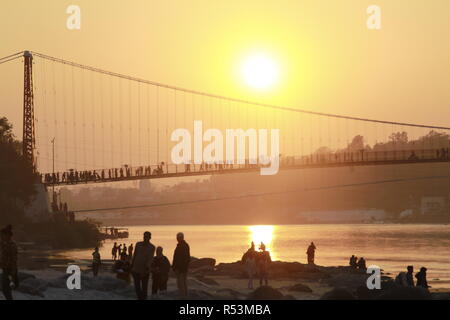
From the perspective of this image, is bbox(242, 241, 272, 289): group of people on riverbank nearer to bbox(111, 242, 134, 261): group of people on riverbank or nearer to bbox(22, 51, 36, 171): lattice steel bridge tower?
bbox(111, 242, 134, 261): group of people on riverbank

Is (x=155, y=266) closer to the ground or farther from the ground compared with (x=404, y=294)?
farther from the ground

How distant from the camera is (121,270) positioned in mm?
35219

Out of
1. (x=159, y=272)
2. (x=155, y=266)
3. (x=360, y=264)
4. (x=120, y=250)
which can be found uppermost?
(x=155, y=266)

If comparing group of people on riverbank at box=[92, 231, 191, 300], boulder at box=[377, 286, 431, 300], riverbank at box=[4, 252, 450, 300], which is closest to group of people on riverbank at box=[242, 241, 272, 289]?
riverbank at box=[4, 252, 450, 300]

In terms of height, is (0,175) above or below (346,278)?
above

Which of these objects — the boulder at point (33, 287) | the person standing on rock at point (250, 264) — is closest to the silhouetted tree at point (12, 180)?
the person standing on rock at point (250, 264)

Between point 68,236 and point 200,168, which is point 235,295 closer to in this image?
point 68,236

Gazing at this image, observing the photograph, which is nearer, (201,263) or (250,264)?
(250,264)

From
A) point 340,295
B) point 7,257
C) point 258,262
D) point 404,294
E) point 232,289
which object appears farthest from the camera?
point 258,262

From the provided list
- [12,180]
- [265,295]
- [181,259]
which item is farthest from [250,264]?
[12,180]

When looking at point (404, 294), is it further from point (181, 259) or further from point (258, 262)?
point (258, 262)

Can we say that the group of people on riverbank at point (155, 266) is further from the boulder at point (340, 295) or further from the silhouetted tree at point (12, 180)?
the silhouetted tree at point (12, 180)

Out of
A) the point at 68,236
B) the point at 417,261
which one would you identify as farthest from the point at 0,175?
the point at 417,261
